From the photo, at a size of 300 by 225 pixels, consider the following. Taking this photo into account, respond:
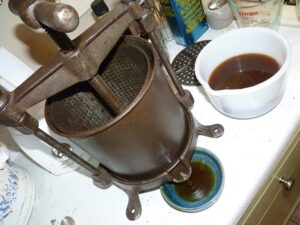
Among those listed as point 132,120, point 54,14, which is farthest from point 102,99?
point 54,14

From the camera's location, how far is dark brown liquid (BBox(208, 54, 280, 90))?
0.57 metres

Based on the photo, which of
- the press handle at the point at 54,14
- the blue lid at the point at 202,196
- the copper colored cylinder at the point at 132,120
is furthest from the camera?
the blue lid at the point at 202,196

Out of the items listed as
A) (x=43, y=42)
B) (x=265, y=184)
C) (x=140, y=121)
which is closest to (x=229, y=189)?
(x=265, y=184)

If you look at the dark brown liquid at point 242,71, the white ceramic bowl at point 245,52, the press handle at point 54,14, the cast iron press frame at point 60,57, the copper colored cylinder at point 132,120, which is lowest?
the dark brown liquid at point 242,71

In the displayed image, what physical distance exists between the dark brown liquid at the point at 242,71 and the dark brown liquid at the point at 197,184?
15 centimetres

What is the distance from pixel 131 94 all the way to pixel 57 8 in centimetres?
30

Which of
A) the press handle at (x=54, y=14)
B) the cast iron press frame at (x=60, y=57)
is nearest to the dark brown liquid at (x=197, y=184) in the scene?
the cast iron press frame at (x=60, y=57)

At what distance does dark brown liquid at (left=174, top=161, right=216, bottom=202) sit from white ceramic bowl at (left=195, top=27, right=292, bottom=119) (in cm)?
Answer: 11

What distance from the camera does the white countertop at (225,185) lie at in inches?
20.3

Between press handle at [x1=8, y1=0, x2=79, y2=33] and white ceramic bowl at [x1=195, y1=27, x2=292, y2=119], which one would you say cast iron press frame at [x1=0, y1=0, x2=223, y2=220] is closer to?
press handle at [x1=8, y1=0, x2=79, y2=33]

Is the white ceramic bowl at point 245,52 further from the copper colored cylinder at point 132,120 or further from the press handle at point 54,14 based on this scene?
the press handle at point 54,14

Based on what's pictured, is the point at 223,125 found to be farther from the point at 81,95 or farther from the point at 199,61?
the point at 81,95

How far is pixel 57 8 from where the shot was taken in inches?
11.3

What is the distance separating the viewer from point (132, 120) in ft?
1.30
